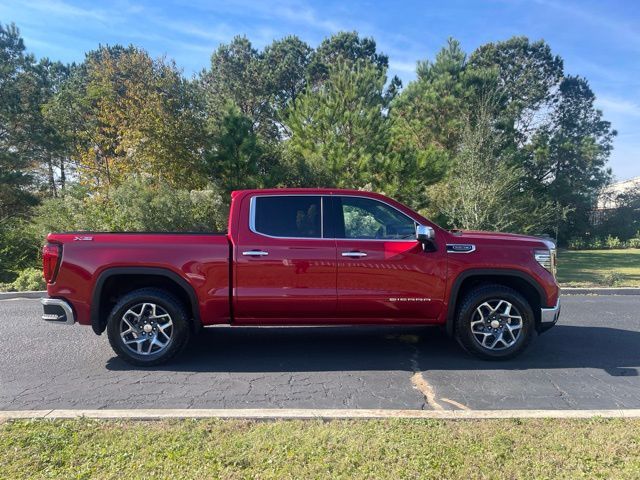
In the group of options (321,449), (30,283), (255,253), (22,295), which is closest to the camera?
(321,449)

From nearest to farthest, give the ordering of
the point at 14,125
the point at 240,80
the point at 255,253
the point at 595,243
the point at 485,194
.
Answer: the point at 255,253 < the point at 485,194 < the point at 14,125 < the point at 595,243 < the point at 240,80

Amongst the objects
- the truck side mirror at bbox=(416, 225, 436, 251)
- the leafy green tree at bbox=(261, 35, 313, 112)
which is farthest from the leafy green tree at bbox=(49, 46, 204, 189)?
the leafy green tree at bbox=(261, 35, 313, 112)

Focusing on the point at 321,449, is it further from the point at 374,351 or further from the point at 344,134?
the point at 344,134

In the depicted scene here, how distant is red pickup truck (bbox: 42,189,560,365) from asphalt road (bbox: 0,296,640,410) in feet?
1.40

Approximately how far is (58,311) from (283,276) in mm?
2404

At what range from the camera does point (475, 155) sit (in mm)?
14344

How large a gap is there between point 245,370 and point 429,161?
1429 centimetres

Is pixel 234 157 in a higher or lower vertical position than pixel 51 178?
lower

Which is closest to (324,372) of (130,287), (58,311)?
(130,287)

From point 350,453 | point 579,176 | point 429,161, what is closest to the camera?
point 350,453

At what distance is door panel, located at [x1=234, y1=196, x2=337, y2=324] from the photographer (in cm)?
509

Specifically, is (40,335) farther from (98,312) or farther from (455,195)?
(455,195)

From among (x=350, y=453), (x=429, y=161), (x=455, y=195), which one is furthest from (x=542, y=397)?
(x=429, y=161)

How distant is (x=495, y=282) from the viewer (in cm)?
546
